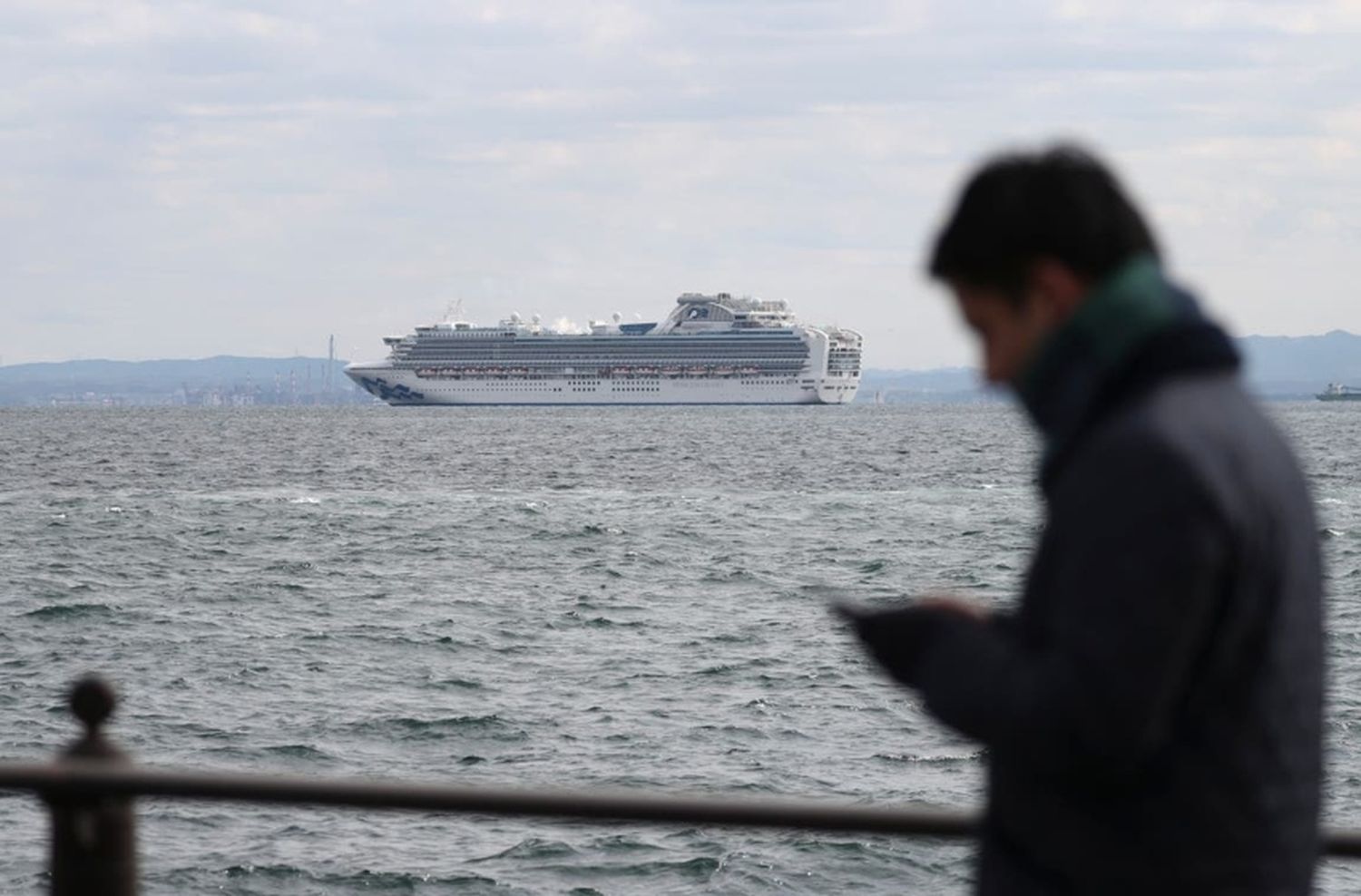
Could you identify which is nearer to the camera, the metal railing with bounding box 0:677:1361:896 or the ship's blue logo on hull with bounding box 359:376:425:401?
the metal railing with bounding box 0:677:1361:896

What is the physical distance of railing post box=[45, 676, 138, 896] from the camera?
2346 mm

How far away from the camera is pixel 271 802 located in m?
2.26

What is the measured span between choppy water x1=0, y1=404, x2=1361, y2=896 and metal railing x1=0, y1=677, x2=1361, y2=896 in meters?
0.31

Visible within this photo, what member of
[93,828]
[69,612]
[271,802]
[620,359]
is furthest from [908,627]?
[620,359]

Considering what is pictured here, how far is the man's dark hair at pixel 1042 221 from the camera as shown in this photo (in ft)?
5.18

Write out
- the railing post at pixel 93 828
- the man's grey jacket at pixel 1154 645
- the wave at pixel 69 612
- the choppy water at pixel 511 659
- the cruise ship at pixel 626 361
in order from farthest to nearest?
the cruise ship at pixel 626 361, the wave at pixel 69 612, the choppy water at pixel 511 659, the railing post at pixel 93 828, the man's grey jacket at pixel 1154 645

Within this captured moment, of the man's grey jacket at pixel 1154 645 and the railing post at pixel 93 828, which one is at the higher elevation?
the man's grey jacket at pixel 1154 645

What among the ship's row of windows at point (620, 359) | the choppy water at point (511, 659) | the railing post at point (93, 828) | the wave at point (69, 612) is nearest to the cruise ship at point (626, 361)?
the ship's row of windows at point (620, 359)

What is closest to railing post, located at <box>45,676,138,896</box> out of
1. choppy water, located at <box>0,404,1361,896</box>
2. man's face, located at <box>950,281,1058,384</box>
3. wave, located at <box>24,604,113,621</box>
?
choppy water, located at <box>0,404,1361,896</box>

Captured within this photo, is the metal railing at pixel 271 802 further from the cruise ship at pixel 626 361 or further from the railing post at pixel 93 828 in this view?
the cruise ship at pixel 626 361

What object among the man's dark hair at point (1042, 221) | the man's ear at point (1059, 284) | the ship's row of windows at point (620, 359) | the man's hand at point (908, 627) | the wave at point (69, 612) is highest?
the man's dark hair at point (1042, 221)

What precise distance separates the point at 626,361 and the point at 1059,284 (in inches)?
4841

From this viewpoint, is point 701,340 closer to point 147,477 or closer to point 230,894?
point 147,477

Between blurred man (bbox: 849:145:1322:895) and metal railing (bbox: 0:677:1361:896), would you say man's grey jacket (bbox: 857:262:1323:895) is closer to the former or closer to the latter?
blurred man (bbox: 849:145:1322:895)
